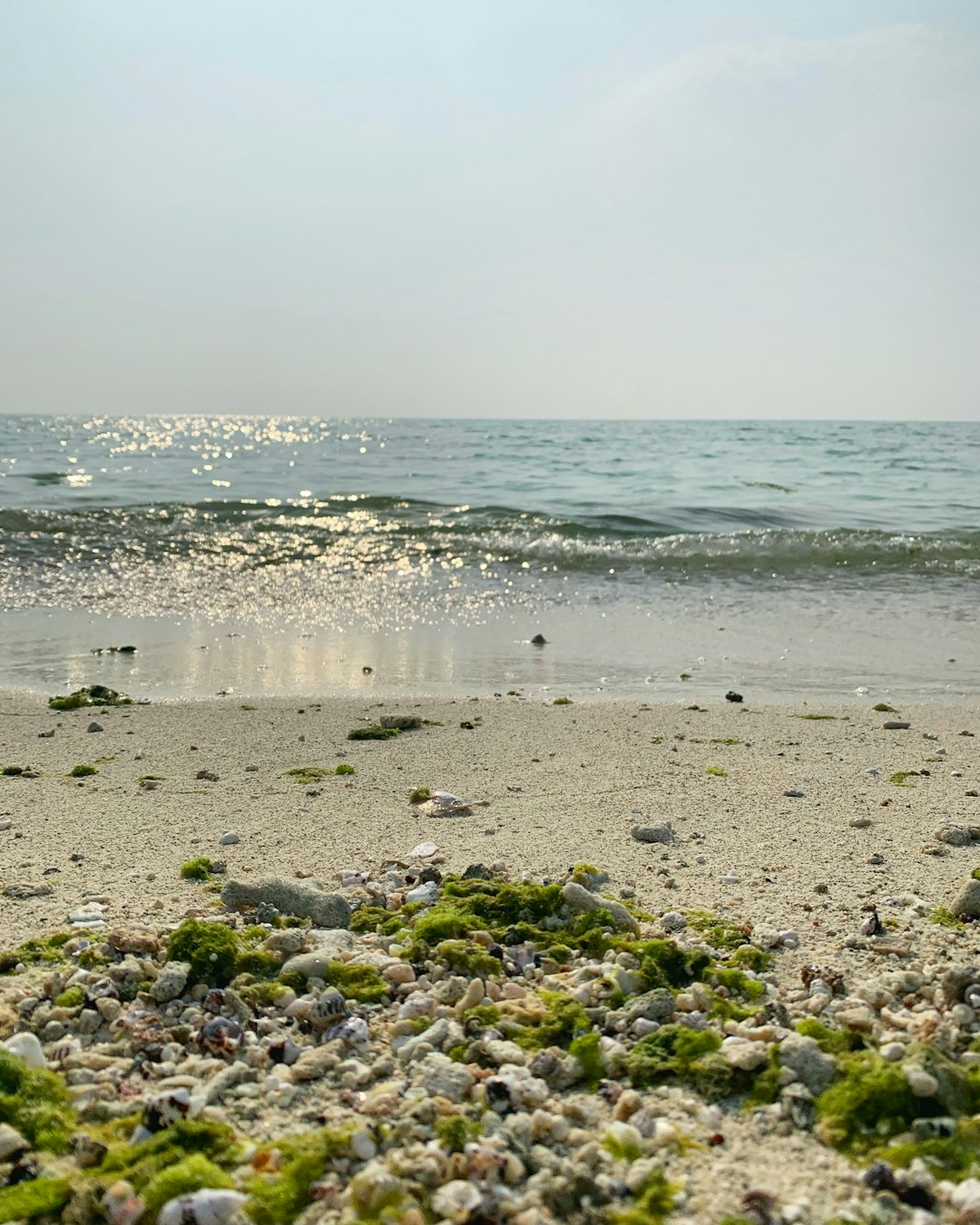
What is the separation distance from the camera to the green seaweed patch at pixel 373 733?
19.1 ft

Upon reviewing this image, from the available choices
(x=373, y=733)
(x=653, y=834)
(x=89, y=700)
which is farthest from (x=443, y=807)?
(x=89, y=700)

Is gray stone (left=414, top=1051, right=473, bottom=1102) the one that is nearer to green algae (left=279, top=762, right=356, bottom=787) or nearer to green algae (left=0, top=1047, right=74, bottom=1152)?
green algae (left=0, top=1047, right=74, bottom=1152)

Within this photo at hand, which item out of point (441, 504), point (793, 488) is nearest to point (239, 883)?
point (441, 504)

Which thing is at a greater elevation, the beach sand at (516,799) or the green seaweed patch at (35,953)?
the green seaweed patch at (35,953)

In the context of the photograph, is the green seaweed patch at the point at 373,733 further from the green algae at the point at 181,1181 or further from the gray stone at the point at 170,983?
the green algae at the point at 181,1181

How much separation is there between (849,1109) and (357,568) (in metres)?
11.7

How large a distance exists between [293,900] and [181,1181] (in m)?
1.30

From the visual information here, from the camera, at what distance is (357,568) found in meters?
13.4

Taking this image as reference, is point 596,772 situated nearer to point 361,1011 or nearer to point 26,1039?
point 361,1011

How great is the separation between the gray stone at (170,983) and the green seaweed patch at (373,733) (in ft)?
10.5

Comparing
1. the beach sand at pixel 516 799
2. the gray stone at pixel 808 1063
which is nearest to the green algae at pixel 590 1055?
the gray stone at pixel 808 1063

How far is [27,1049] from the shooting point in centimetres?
227

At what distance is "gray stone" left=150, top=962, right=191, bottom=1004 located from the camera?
254cm

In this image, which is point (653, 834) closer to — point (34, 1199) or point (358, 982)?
point (358, 982)
